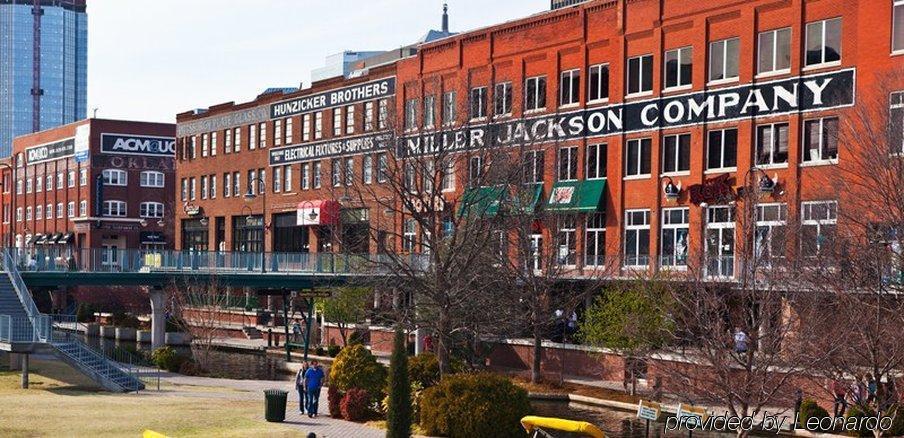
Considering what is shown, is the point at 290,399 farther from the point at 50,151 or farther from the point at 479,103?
the point at 50,151

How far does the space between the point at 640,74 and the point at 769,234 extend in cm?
1845

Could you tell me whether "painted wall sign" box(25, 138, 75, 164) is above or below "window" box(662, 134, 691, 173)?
above

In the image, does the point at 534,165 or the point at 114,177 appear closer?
the point at 534,165

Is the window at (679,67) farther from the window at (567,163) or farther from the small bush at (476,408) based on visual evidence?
the small bush at (476,408)

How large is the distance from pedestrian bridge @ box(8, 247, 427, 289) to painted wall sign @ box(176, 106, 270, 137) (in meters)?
23.2

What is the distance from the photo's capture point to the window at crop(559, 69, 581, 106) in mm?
59406

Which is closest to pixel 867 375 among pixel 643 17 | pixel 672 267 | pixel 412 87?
pixel 672 267

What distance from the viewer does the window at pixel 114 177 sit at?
388 feet

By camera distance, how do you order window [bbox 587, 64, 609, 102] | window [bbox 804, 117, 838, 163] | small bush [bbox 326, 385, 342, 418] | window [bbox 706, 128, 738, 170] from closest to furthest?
small bush [bbox 326, 385, 342, 418] → window [bbox 804, 117, 838, 163] → window [bbox 706, 128, 738, 170] → window [bbox 587, 64, 609, 102]

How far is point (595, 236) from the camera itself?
57.7 meters

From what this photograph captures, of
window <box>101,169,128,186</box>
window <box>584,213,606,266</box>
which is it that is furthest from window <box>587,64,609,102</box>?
window <box>101,169,128,186</box>

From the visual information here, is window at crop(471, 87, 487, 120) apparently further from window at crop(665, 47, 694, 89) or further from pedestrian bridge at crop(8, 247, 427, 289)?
window at crop(665, 47, 694, 89)

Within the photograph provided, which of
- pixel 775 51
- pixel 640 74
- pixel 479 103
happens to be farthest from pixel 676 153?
pixel 479 103

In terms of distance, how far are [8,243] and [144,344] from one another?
63315 mm
